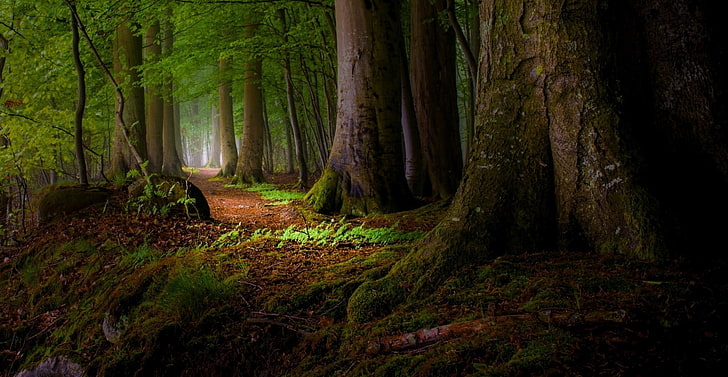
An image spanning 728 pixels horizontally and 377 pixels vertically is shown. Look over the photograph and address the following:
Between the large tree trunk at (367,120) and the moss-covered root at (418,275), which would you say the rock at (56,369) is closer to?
the moss-covered root at (418,275)

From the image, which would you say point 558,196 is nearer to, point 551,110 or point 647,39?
point 551,110

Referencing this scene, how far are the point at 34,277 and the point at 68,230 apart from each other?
85 centimetres

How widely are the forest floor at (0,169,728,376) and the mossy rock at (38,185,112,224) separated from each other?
3.13 ft

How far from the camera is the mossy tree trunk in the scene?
2541 mm

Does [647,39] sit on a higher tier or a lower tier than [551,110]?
higher

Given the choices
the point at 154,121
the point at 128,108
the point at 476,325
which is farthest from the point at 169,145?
the point at 476,325

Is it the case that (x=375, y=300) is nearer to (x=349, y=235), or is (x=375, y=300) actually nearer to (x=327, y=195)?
(x=349, y=235)

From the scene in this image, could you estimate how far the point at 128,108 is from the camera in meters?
10.8

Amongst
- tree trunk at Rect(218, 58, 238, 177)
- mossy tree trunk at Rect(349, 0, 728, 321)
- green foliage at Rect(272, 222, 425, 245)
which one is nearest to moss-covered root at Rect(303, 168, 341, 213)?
green foliage at Rect(272, 222, 425, 245)

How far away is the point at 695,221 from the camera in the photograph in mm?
2449

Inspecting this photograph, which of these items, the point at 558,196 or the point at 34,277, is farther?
the point at 34,277

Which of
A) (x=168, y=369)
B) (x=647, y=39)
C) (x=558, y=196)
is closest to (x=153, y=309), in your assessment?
(x=168, y=369)

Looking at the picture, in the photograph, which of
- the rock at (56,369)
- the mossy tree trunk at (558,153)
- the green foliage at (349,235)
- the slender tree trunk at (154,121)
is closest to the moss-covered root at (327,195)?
the green foliage at (349,235)

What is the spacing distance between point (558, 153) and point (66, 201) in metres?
6.93
